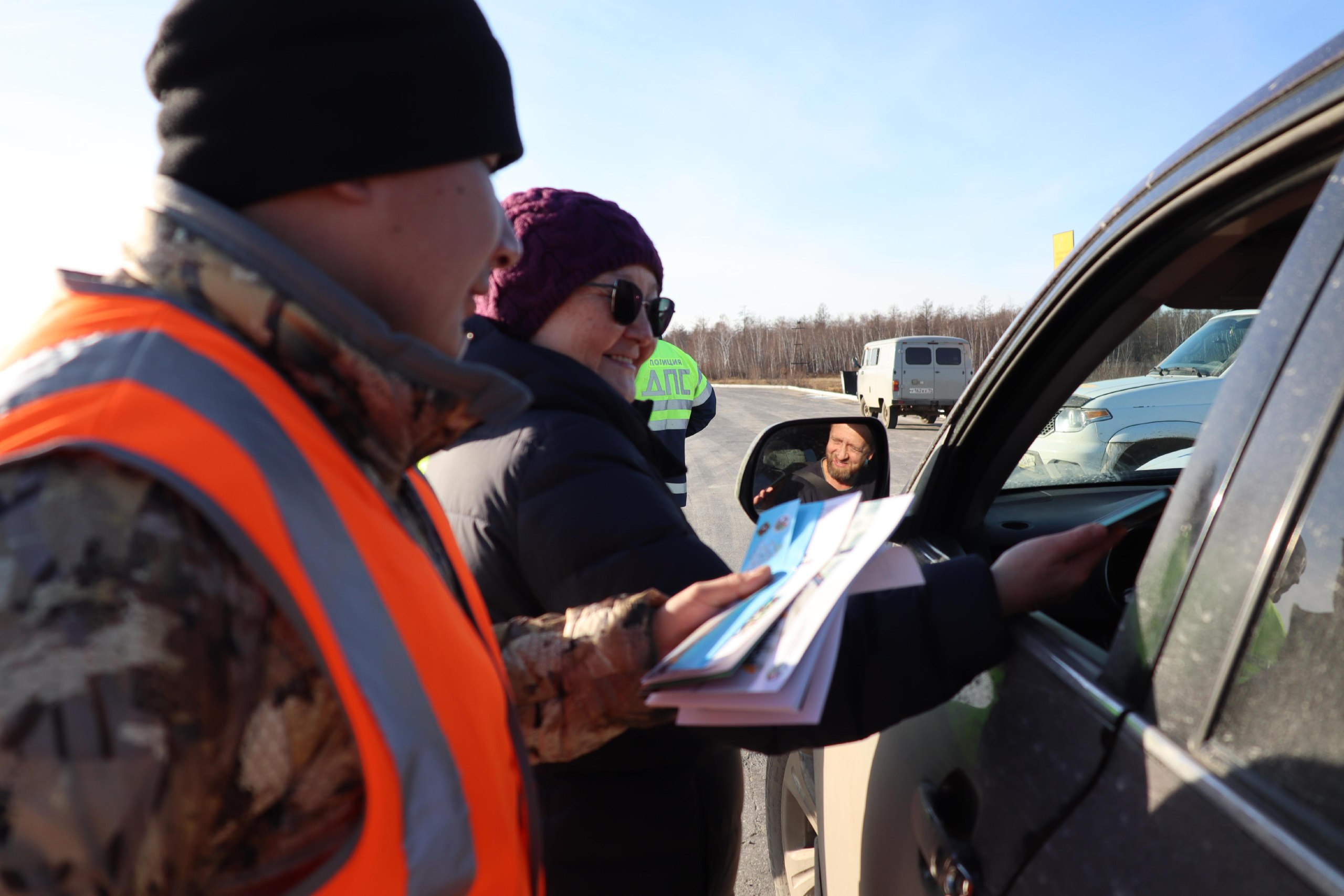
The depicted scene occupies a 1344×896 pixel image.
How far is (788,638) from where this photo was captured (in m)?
1.07

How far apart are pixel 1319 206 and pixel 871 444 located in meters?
1.36

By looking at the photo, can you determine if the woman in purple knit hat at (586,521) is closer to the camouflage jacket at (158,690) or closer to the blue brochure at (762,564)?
the blue brochure at (762,564)

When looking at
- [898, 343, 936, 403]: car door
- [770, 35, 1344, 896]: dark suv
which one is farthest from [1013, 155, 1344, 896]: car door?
[898, 343, 936, 403]: car door

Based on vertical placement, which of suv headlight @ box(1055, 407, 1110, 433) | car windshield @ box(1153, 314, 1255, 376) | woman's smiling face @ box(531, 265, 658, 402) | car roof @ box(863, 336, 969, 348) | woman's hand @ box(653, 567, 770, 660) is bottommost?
woman's hand @ box(653, 567, 770, 660)

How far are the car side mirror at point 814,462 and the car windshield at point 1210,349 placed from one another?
68cm

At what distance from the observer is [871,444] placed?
2244mm

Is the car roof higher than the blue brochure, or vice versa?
the car roof

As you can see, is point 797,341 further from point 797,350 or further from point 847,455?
point 847,455

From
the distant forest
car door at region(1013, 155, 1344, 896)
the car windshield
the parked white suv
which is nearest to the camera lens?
car door at region(1013, 155, 1344, 896)

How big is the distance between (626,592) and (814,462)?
3.32ft

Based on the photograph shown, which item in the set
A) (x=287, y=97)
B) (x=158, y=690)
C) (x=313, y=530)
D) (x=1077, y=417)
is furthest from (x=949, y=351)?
(x=158, y=690)

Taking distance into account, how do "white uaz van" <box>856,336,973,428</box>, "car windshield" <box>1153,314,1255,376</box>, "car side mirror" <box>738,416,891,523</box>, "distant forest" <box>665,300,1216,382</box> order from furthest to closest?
1. "distant forest" <box>665,300,1216,382</box>
2. "white uaz van" <box>856,336,973,428</box>
3. "car side mirror" <box>738,416,891,523</box>
4. "car windshield" <box>1153,314,1255,376</box>

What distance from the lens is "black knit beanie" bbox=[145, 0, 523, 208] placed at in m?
0.83

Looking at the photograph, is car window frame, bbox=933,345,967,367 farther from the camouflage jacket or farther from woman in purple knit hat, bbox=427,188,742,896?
the camouflage jacket
